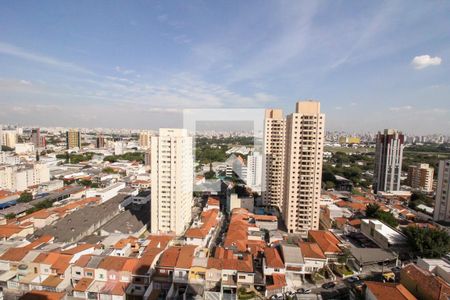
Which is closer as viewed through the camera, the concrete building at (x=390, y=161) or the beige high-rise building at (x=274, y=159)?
the beige high-rise building at (x=274, y=159)

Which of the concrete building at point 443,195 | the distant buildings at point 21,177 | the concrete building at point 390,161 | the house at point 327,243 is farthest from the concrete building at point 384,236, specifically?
the distant buildings at point 21,177

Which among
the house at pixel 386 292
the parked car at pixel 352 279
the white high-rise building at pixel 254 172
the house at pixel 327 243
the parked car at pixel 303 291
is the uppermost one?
the white high-rise building at pixel 254 172

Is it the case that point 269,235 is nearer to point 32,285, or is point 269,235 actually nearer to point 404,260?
point 404,260

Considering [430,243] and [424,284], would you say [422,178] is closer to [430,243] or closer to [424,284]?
[430,243]

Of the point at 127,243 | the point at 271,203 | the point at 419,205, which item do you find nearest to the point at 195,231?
the point at 127,243

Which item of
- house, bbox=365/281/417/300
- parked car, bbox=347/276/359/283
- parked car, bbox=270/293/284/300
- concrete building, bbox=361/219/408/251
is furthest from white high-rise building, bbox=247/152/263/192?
house, bbox=365/281/417/300

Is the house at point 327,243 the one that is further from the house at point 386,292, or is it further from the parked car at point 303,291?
the house at point 386,292
